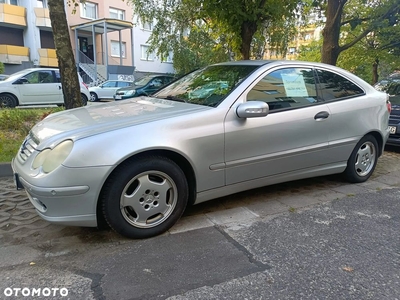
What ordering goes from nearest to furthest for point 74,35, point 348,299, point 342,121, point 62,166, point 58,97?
1. point 348,299
2. point 62,166
3. point 342,121
4. point 58,97
5. point 74,35

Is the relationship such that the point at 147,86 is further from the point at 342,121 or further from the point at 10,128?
the point at 342,121

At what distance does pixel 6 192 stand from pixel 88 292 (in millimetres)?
2418

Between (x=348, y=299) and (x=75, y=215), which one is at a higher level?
(x=75, y=215)

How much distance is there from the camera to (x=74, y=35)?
2475cm

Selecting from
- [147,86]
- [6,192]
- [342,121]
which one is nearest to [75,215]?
[6,192]

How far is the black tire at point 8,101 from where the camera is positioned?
413 inches

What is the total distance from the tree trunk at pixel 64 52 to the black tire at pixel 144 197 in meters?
3.06

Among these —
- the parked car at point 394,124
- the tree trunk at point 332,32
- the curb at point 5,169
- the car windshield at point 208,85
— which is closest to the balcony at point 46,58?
the tree trunk at point 332,32

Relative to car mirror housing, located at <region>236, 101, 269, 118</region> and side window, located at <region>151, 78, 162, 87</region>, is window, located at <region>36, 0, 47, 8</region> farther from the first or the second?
car mirror housing, located at <region>236, 101, 269, 118</region>

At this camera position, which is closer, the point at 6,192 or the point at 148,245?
the point at 148,245

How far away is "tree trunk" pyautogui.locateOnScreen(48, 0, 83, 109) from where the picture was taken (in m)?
4.84

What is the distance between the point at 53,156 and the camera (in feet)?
8.32

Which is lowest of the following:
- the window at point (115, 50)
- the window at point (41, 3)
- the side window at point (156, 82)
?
the side window at point (156, 82)

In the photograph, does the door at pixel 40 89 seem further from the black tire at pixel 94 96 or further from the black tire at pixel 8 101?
the black tire at pixel 94 96
